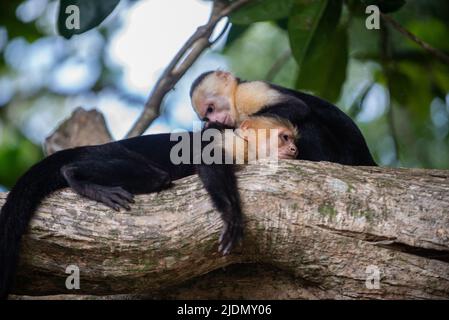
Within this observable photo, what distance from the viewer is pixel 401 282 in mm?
4004

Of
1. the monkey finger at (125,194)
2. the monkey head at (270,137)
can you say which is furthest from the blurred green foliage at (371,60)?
the monkey finger at (125,194)

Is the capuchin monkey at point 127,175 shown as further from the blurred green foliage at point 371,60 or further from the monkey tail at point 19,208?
the blurred green foliage at point 371,60

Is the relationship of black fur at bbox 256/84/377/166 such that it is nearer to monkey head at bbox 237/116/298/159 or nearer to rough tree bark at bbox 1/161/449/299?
monkey head at bbox 237/116/298/159

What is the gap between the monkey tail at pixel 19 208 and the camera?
12.0 ft

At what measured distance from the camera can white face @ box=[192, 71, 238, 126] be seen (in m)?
5.57

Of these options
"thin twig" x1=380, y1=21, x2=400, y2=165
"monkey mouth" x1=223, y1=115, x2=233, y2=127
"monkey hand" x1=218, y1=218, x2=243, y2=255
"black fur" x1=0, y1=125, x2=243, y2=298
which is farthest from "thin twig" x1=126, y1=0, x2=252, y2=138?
"monkey hand" x1=218, y1=218, x2=243, y2=255

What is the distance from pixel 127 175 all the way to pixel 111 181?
4.4 inches

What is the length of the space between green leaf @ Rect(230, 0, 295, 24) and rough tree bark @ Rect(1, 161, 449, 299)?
1766mm

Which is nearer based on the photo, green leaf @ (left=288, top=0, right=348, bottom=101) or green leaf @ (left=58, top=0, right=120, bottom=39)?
green leaf @ (left=58, top=0, right=120, bottom=39)

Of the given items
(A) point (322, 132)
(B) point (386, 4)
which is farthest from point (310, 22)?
(A) point (322, 132)

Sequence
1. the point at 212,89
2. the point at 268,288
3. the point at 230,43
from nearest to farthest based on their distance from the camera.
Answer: the point at 268,288
the point at 212,89
the point at 230,43
